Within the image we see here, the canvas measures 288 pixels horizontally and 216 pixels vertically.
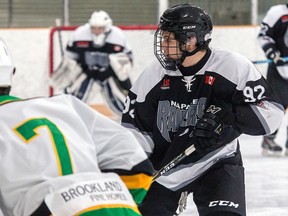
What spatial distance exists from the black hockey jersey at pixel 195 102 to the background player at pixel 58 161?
0.97 metres

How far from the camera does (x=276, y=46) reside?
5801mm

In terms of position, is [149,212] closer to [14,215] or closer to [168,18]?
[168,18]

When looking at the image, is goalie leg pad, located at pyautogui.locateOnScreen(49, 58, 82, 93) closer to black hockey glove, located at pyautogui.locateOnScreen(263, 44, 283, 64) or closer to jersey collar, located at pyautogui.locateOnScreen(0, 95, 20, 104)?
black hockey glove, located at pyautogui.locateOnScreen(263, 44, 283, 64)

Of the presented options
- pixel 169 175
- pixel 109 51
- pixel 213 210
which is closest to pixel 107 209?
pixel 213 210

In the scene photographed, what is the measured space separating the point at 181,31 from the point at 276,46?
3.19m

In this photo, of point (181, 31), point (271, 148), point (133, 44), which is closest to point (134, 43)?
→ point (133, 44)

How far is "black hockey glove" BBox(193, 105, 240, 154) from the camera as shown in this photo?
8.57 feet

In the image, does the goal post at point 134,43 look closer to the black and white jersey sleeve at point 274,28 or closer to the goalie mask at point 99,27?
the goalie mask at point 99,27

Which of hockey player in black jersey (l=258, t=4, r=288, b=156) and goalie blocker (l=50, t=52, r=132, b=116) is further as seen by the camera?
goalie blocker (l=50, t=52, r=132, b=116)

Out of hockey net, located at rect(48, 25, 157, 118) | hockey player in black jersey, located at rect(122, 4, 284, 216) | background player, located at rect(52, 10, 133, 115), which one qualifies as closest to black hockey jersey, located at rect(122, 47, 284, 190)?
hockey player in black jersey, located at rect(122, 4, 284, 216)

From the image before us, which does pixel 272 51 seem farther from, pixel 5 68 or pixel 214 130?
pixel 5 68

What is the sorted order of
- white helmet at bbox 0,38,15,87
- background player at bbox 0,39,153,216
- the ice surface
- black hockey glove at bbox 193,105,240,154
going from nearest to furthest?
background player at bbox 0,39,153,216 < white helmet at bbox 0,38,15,87 < black hockey glove at bbox 193,105,240,154 < the ice surface

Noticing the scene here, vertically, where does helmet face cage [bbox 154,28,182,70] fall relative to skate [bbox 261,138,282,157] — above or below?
above

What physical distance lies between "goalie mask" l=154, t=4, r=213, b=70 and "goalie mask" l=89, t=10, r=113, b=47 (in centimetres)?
429
